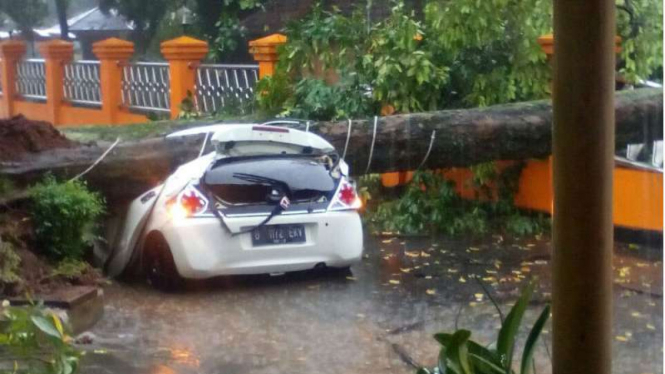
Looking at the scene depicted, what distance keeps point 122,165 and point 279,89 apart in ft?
2.18

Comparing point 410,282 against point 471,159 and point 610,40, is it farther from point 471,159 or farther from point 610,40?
point 610,40

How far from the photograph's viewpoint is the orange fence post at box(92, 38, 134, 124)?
3426 mm

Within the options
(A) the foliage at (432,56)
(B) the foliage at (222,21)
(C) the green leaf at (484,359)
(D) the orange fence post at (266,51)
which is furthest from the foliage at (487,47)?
(C) the green leaf at (484,359)

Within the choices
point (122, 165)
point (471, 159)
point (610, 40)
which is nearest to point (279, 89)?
point (122, 165)

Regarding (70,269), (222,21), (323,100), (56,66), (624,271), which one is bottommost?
(624,271)

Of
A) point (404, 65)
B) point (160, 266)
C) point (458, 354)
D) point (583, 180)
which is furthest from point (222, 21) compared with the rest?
point (583, 180)

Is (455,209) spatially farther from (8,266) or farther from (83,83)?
(8,266)

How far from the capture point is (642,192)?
3947 mm

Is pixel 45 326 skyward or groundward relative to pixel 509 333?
skyward

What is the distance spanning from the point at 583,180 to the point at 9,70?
2163 mm

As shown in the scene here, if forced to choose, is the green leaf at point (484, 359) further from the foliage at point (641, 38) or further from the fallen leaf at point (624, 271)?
the foliage at point (641, 38)

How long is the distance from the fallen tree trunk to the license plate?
1.09 feet

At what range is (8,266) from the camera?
3.24 metres

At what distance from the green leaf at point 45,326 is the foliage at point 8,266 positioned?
66 centimetres
